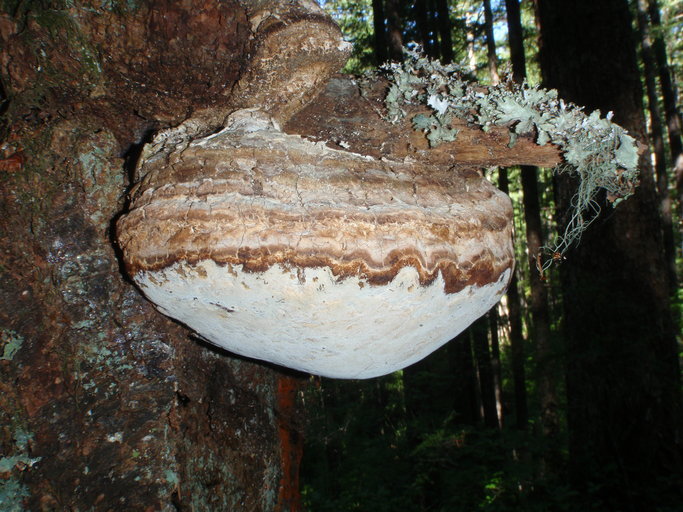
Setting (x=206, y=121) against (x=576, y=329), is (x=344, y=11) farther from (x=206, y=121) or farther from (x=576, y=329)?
(x=206, y=121)

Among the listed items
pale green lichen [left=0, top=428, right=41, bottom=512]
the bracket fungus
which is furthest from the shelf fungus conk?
pale green lichen [left=0, top=428, right=41, bottom=512]

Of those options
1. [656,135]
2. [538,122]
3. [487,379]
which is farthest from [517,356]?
[656,135]

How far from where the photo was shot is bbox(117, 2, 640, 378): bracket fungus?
1.16 meters

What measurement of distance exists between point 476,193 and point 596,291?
3.46 meters

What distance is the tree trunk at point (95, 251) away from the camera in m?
1.23

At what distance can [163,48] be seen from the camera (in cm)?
138

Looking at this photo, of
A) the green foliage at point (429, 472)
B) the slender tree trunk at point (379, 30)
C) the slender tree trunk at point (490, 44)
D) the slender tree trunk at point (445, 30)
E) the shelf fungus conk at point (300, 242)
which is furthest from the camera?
the slender tree trunk at point (490, 44)

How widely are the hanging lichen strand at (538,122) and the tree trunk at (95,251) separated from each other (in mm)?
436

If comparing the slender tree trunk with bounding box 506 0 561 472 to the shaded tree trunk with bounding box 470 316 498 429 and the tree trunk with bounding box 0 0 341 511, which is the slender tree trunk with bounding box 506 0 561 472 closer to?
the shaded tree trunk with bounding box 470 316 498 429

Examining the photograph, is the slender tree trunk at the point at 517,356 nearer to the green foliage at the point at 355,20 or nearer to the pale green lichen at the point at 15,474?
the green foliage at the point at 355,20

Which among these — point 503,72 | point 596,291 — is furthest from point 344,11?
point 503,72

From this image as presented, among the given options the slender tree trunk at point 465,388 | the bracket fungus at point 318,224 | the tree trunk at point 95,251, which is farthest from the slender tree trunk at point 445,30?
the tree trunk at point 95,251

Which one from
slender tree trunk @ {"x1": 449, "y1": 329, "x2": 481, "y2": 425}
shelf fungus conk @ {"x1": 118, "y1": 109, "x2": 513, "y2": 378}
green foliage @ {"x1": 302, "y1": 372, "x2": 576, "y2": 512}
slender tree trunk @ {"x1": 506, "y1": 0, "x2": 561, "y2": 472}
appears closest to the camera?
shelf fungus conk @ {"x1": 118, "y1": 109, "x2": 513, "y2": 378}

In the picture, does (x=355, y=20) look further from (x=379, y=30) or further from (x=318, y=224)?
(x=318, y=224)
